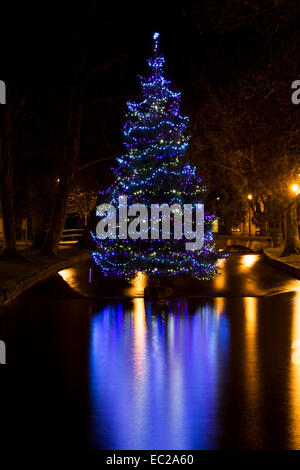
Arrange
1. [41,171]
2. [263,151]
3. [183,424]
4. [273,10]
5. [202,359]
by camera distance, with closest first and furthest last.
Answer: [183,424], [202,359], [273,10], [263,151], [41,171]

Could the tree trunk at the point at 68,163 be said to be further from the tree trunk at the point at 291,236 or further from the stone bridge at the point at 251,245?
the stone bridge at the point at 251,245

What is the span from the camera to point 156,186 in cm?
2091

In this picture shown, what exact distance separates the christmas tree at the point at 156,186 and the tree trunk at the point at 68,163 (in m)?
18.6

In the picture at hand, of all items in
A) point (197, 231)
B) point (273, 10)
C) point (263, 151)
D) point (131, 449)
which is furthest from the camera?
point (263, 151)

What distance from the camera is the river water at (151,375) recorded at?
22.6 feet

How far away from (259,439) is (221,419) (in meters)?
0.76

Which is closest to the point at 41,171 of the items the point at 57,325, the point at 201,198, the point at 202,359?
the point at 201,198

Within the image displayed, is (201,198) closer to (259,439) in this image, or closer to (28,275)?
(28,275)

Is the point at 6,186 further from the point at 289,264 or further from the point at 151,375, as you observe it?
the point at 151,375

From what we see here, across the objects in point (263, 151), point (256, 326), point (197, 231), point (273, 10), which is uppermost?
point (273, 10)

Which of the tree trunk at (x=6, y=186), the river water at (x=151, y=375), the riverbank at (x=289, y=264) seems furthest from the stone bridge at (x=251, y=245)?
the river water at (x=151, y=375)

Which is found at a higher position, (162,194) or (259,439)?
(162,194)

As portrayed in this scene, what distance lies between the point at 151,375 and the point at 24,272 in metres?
19.0

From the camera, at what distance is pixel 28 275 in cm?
2634
